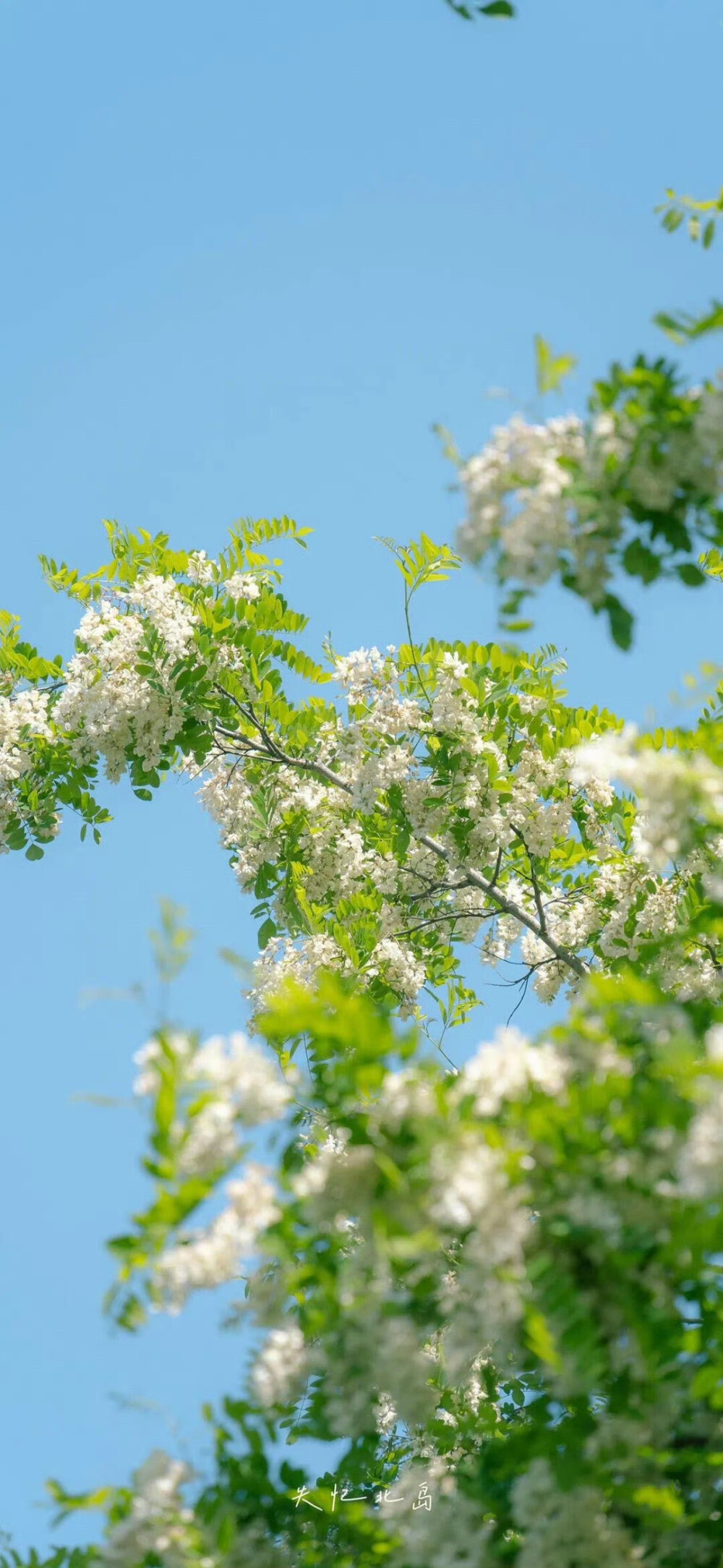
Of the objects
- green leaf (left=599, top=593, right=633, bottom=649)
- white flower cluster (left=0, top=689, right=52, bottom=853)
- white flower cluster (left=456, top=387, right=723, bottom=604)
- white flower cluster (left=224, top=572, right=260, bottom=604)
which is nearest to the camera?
white flower cluster (left=456, top=387, right=723, bottom=604)

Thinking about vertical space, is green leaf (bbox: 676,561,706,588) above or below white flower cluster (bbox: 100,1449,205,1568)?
above

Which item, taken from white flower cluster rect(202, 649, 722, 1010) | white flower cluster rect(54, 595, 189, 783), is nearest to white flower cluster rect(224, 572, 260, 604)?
white flower cluster rect(54, 595, 189, 783)

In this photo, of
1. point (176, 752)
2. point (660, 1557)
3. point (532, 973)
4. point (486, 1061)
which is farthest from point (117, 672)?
point (660, 1557)

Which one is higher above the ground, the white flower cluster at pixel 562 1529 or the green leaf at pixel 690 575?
the green leaf at pixel 690 575

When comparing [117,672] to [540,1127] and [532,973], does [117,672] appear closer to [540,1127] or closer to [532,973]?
[532,973]

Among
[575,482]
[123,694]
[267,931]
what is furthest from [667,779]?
[267,931]

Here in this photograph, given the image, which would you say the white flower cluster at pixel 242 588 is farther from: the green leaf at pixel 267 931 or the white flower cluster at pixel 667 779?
the white flower cluster at pixel 667 779

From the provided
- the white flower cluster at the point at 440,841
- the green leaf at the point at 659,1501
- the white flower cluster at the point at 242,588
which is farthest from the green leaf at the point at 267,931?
the green leaf at the point at 659,1501

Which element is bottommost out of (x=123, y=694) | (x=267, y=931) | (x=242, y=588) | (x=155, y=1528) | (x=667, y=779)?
(x=155, y=1528)

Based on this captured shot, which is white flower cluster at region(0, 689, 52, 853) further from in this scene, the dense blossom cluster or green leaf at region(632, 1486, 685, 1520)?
green leaf at region(632, 1486, 685, 1520)

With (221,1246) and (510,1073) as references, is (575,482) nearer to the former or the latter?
(510,1073)

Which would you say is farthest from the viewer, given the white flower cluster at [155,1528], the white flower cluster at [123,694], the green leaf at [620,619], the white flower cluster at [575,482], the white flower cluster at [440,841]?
the white flower cluster at [123,694]

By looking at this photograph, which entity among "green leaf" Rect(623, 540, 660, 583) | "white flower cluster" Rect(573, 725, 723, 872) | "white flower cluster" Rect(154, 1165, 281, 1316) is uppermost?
"green leaf" Rect(623, 540, 660, 583)

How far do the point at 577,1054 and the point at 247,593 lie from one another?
4382 mm
